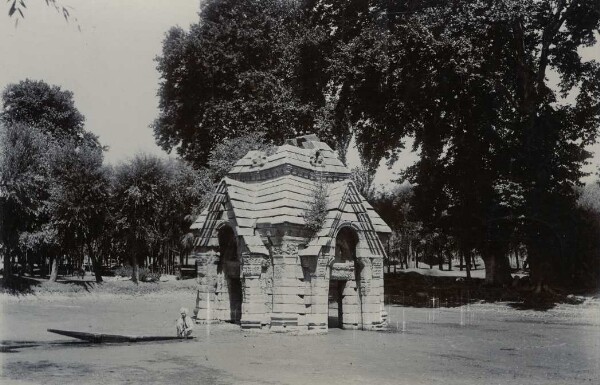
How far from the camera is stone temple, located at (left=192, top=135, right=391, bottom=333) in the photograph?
56.0ft

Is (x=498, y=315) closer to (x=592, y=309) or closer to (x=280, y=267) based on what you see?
(x=592, y=309)

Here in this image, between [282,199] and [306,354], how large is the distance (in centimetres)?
614

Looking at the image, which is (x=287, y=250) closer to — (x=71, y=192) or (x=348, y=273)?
(x=348, y=273)

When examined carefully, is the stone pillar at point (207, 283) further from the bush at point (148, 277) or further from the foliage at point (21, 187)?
the bush at point (148, 277)

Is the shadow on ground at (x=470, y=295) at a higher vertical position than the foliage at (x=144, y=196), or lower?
lower

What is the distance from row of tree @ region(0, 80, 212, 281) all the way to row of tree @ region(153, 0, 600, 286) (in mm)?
7519

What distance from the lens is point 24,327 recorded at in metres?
17.3

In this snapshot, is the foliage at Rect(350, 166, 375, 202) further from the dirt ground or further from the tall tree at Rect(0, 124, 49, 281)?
the tall tree at Rect(0, 124, 49, 281)

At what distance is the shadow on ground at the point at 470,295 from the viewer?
27.8m

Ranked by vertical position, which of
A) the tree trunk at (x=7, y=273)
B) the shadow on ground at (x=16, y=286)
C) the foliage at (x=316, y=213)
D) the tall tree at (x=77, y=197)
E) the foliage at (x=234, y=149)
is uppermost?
the foliage at (x=234, y=149)

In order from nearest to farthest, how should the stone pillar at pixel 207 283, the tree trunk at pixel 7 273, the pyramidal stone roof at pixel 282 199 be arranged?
the pyramidal stone roof at pixel 282 199 < the stone pillar at pixel 207 283 < the tree trunk at pixel 7 273

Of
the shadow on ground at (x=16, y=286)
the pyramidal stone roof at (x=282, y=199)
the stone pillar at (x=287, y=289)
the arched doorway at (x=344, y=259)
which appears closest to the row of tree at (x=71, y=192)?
the shadow on ground at (x=16, y=286)

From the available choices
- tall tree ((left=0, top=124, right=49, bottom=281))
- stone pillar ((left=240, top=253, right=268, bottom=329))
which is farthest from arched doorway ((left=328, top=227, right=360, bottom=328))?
tall tree ((left=0, top=124, right=49, bottom=281))

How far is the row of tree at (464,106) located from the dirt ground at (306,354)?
7.14m
